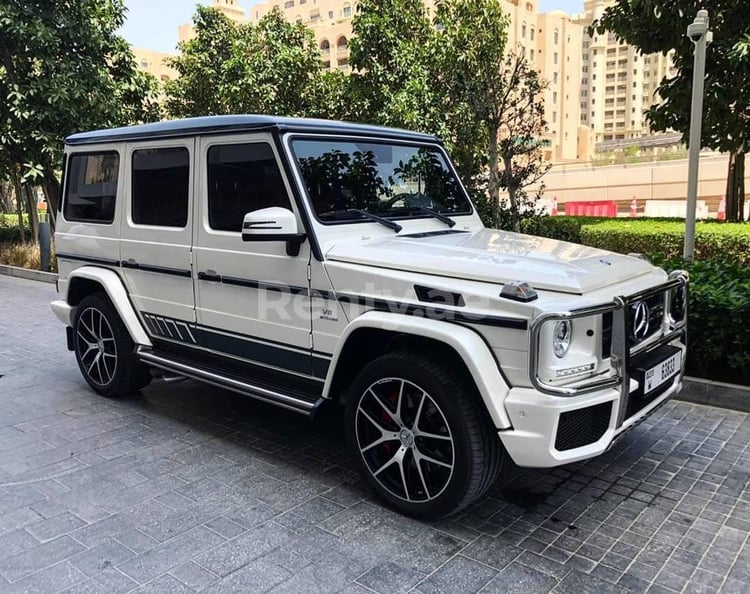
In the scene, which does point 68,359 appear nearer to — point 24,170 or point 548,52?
point 24,170

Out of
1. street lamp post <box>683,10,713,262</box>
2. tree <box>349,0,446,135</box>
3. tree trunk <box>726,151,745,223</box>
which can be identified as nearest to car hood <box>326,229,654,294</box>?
street lamp post <box>683,10,713,262</box>

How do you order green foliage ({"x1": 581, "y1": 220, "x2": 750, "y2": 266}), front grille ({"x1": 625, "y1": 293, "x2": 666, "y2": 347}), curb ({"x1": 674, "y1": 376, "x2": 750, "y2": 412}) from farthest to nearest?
green foliage ({"x1": 581, "y1": 220, "x2": 750, "y2": 266}) → curb ({"x1": 674, "y1": 376, "x2": 750, "y2": 412}) → front grille ({"x1": 625, "y1": 293, "x2": 666, "y2": 347})

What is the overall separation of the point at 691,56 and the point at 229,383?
874 centimetres

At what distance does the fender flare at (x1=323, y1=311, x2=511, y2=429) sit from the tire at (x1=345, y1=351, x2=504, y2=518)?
0.51 feet

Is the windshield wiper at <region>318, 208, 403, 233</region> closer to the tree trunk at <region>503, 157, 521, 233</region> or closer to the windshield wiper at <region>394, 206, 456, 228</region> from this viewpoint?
the windshield wiper at <region>394, 206, 456, 228</region>

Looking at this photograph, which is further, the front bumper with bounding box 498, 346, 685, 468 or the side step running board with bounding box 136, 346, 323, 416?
the side step running board with bounding box 136, 346, 323, 416

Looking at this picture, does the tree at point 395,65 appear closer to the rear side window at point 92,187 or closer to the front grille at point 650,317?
the rear side window at point 92,187

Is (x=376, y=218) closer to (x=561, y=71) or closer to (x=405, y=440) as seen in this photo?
(x=405, y=440)

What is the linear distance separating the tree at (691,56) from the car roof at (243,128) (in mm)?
6137

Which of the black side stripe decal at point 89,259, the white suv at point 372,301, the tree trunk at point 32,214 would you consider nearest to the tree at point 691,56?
the white suv at point 372,301

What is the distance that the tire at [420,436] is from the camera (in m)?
Result: 3.03

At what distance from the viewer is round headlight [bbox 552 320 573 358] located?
281 centimetres

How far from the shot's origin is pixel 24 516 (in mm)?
3367

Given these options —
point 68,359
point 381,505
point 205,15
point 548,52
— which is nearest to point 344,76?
point 205,15
